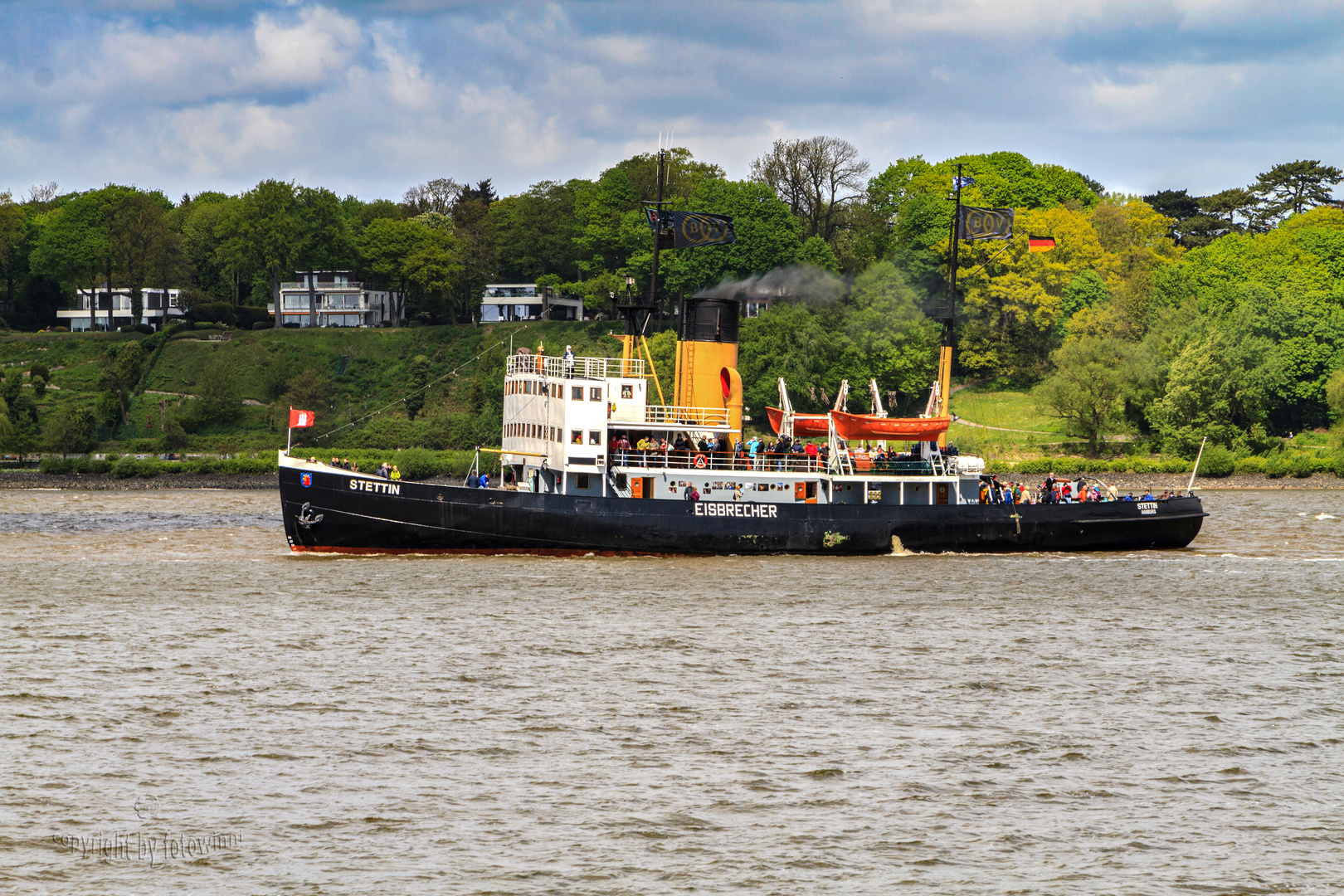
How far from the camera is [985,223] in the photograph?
53125mm

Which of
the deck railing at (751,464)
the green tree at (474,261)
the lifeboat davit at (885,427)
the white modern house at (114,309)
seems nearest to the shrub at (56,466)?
the white modern house at (114,309)

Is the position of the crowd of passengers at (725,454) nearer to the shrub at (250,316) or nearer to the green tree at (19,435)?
the green tree at (19,435)

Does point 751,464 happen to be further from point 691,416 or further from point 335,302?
point 335,302

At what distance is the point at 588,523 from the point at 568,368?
5.75m

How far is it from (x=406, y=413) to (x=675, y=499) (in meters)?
64.5

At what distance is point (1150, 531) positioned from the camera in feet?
163

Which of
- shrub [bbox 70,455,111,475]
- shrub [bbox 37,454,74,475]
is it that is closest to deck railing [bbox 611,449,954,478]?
shrub [bbox 70,455,111,475]

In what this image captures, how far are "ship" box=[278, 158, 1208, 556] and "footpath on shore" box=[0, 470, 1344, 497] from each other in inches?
1219

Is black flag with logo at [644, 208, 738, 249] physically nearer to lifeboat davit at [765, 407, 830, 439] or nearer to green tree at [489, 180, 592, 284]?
→ lifeboat davit at [765, 407, 830, 439]

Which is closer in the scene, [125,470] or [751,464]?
[751,464]

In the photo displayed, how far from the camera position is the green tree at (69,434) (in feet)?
314

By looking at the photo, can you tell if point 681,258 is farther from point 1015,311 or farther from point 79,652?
point 79,652

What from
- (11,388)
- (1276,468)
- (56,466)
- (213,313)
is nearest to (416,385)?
(56,466)

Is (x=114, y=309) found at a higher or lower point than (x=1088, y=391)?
higher
